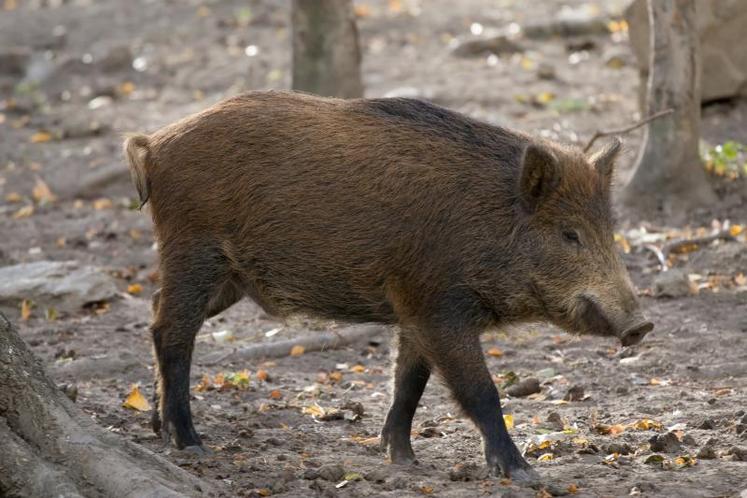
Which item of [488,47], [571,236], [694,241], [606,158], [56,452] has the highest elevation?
[488,47]

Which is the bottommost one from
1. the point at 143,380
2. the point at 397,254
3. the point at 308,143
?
the point at 143,380

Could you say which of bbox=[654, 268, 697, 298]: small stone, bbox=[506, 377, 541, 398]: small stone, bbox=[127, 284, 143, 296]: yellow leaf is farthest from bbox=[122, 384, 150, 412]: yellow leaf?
bbox=[654, 268, 697, 298]: small stone

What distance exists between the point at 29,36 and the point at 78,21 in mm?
1000

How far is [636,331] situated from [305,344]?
310cm

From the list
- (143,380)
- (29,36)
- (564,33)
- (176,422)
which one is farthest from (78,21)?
(176,422)

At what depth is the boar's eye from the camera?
5.71 metres

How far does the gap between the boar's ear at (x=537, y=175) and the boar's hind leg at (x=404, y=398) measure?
0.87 meters

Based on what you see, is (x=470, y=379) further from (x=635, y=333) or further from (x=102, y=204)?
(x=102, y=204)

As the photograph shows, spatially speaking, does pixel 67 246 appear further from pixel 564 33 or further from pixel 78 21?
pixel 78 21

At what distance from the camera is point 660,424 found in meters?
6.17

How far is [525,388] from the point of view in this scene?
23.1 feet

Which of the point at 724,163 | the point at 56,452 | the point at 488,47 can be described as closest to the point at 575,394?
the point at 56,452

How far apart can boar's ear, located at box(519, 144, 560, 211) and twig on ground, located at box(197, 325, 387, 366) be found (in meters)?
2.29

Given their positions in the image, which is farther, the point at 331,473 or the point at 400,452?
the point at 400,452
